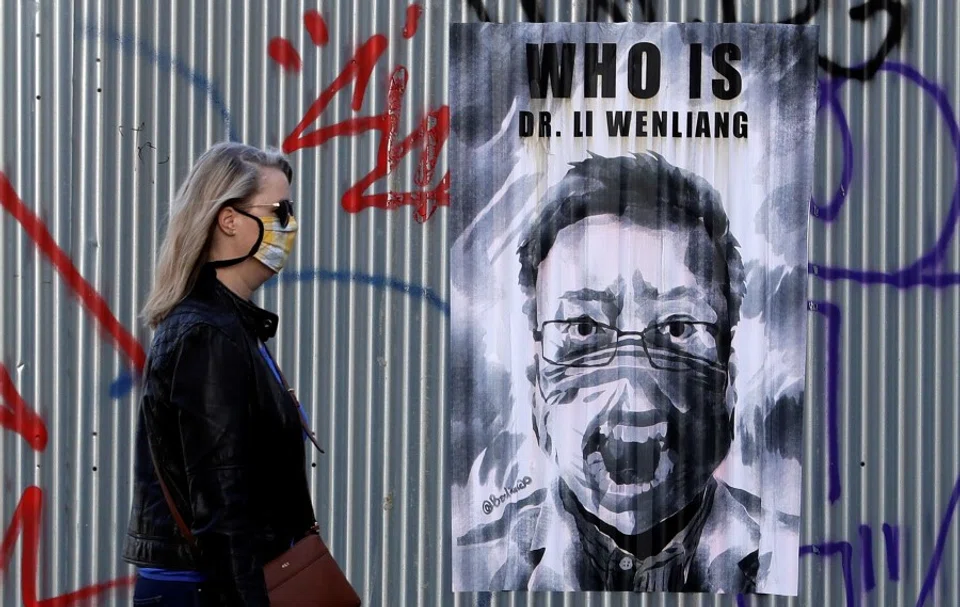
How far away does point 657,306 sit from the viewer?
15.8 feet

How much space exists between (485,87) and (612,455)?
159cm

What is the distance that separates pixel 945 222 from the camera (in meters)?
4.82

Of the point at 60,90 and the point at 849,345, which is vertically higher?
the point at 60,90

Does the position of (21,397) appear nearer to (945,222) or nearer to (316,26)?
(316,26)

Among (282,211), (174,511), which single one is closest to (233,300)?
(282,211)

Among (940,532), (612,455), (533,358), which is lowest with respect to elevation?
(940,532)

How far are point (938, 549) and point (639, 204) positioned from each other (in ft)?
6.12

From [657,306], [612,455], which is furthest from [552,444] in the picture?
[657,306]

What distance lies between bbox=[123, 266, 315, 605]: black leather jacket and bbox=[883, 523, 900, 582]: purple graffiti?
9.27 feet

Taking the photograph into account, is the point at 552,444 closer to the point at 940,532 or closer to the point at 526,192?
the point at 526,192

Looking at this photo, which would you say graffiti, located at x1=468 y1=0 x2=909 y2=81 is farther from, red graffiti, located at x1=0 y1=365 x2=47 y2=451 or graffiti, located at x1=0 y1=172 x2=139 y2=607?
red graffiti, located at x1=0 y1=365 x2=47 y2=451

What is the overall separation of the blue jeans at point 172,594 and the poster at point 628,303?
6.96 feet

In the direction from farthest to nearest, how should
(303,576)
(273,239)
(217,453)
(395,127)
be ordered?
(395,127) → (273,239) → (303,576) → (217,453)
